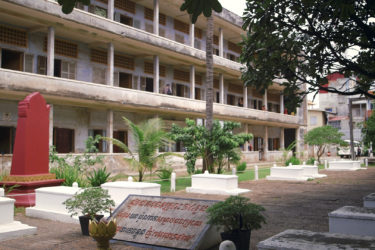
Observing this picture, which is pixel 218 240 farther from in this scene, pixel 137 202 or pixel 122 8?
pixel 122 8

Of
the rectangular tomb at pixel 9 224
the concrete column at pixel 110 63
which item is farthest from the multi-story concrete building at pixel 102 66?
the rectangular tomb at pixel 9 224

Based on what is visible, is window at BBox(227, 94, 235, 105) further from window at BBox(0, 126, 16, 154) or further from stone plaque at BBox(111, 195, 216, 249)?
stone plaque at BBox(111, 195, 216, 249)

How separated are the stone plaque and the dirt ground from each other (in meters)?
0.37

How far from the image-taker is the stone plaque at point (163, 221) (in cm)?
567

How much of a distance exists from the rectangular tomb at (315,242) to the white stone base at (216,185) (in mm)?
8180

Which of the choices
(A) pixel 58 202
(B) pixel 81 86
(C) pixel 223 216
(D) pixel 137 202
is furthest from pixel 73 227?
(B) pixel 81 86

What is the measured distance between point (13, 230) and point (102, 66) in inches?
671

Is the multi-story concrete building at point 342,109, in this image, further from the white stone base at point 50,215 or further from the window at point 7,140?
the white stone base at point 50,215

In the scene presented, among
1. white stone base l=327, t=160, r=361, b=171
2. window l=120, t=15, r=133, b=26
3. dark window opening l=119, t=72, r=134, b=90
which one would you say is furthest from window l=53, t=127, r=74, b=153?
white stone base l=327, t=160, r=361, b=171

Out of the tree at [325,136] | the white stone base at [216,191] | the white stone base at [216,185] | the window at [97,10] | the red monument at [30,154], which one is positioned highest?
the window at [97,10]

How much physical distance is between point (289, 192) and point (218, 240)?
7274 millimetres

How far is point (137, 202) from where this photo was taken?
268 inches

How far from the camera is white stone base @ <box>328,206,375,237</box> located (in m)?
4.96

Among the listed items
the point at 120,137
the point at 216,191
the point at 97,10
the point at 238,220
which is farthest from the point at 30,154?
the point at 97,10
